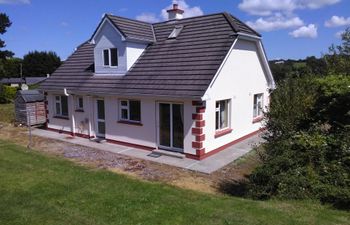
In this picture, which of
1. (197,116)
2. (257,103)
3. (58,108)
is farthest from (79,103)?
(257,103)

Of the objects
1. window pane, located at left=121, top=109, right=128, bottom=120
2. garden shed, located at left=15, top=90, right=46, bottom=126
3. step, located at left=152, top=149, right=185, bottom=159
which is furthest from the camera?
garden shed, located at left=15, top=90, right=46, bottom=126

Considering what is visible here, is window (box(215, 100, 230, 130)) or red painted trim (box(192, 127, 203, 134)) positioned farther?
window (box(215, 100, 230, 130))

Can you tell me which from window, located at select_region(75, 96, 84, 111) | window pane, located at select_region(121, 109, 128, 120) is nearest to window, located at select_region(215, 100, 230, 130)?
window pane, located at select_region(121, 109, 128, 120)

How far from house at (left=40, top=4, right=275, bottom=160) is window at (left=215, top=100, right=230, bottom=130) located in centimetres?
4

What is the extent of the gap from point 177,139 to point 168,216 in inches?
258

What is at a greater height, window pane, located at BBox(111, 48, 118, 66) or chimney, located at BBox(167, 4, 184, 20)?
chimney, located at BBox(167, 4, 184, 20)

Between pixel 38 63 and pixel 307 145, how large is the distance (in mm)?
96534

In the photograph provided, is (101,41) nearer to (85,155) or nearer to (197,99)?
(85,155)

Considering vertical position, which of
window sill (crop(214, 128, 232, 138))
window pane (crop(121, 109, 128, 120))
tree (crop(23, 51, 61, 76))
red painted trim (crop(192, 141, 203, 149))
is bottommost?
red painted trim (crop(192, 141, 203, 149))

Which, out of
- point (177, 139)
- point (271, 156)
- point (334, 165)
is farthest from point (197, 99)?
point (334, 165)

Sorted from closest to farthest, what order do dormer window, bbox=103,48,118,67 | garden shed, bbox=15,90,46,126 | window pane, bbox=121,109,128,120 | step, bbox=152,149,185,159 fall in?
step, bbox=152,149,185,159 → window pane, bbox=121,109,128,120 → dormer window, bbox=103,48,118,67 → garden shed, bbox=15,90,46,126

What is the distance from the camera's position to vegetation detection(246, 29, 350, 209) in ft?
25.0

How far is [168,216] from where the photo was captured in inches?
269

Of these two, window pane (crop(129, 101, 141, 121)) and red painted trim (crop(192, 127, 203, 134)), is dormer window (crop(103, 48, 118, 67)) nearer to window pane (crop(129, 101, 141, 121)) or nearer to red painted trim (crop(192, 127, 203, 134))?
window pane (crop(129, 101, 141, 121))
